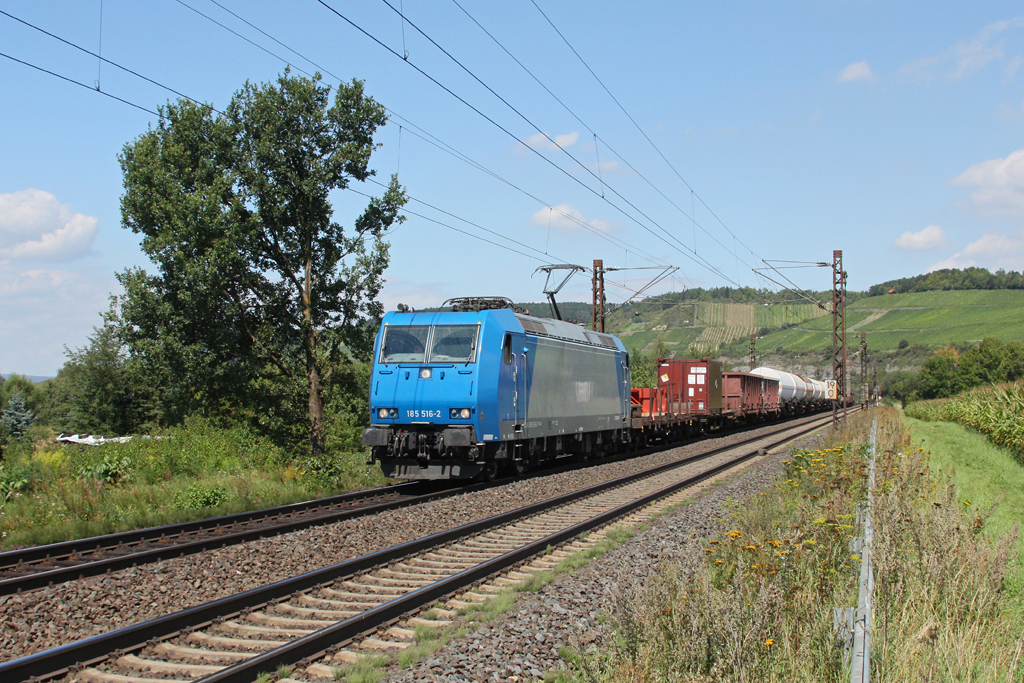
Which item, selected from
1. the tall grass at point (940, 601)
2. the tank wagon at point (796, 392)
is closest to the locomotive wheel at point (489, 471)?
the tall grass at point (940, 601)

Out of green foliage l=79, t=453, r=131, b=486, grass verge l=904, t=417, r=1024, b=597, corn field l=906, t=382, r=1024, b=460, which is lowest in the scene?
green foliage l=79, t=453, r=131, b=486

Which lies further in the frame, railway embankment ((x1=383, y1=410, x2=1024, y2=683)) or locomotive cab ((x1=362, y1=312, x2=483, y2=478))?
locomotive cab ((x1=362, y1=312, x2=483, y2=478))

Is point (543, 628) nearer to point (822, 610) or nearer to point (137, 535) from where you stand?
point (822, 610)

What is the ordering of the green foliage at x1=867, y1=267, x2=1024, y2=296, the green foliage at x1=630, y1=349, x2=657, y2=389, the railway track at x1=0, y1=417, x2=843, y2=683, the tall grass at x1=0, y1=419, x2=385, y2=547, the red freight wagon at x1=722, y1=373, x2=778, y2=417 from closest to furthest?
1. the railway track at x1=0, y1=417, x2=843, y2=683
2. the tall grass at x1=0, y1=419, x2=385, y2=547
3. the red freight wagon at x1=722, y1=373, x2=778, y2=417
4. the green foliage at x1=630, y1=349, x2=657, y2=389
5. the green foliage at x1=867, y1=267, x2=1024, y2=296

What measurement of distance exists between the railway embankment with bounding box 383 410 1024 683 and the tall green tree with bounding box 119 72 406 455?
1889 cm

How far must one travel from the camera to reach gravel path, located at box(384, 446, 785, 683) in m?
5.57

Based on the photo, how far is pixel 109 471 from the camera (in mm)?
15312

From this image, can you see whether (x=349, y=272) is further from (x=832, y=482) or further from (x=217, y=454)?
(x=832, y=482)

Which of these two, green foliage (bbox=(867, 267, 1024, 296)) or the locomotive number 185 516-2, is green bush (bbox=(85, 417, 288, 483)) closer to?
the locomotive number 185 516-2

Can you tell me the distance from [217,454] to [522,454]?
24.2 ft

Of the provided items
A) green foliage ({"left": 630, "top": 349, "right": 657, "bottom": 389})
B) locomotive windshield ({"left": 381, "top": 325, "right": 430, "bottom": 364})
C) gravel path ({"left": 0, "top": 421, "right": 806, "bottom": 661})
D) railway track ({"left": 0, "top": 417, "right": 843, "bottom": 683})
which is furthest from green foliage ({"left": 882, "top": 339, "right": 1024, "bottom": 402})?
railway track ({"left": 0, "top": 417, "right": 843, "bottom": 683})

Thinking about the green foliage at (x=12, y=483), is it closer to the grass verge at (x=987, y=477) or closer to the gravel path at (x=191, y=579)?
the gravel path at (x=191, y=579)

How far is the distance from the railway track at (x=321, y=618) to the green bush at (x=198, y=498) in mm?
5003

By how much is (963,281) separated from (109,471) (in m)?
197
